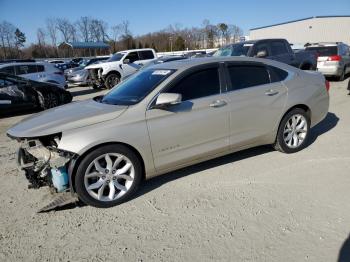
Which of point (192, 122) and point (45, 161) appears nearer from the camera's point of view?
point (45, 161)

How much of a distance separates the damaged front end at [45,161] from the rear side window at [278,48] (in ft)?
30.1

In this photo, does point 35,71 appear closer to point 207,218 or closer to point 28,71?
point 28,71

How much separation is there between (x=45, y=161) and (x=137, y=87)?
155 centimetres

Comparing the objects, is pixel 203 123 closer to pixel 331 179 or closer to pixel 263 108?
pixel 263 108

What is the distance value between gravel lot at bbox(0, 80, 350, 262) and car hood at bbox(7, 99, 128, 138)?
965mm

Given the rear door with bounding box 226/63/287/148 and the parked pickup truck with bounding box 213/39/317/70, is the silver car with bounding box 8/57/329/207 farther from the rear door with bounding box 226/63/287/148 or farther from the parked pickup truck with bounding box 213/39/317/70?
the parked pickup truck with bounding box 213/39/317/70

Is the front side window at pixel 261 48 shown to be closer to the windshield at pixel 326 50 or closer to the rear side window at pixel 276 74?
the windshield at pixel 326 50

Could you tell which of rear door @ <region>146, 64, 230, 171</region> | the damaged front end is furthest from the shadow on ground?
the damaged front end

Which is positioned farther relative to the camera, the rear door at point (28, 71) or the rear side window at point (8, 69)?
the rear door at point (28, 71)

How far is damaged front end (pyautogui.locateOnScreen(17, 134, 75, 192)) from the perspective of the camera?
375 centimetres

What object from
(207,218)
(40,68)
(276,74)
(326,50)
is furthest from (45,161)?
(326,50)

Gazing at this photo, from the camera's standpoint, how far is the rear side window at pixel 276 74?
5113 mm

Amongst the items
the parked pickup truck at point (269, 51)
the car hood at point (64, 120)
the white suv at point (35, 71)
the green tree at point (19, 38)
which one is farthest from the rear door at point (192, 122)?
the green tree at point (19, 38)

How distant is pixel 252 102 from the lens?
475 cm
